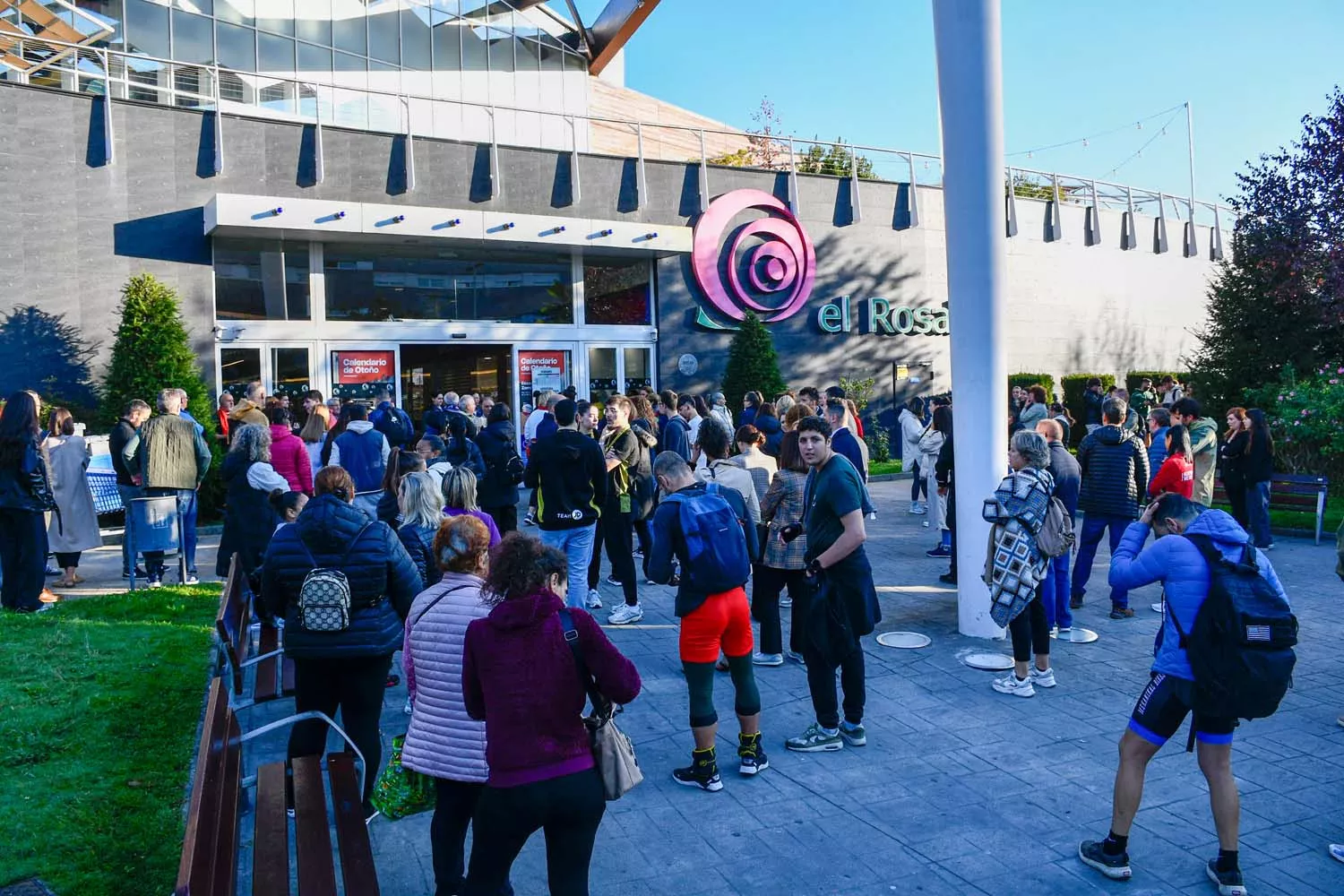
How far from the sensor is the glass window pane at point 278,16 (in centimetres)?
1812

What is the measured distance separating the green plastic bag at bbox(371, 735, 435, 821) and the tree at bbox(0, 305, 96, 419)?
1306cm

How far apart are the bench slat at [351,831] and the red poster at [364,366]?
1387 centimetres

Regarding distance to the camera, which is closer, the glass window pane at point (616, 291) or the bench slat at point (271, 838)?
the bench slat at point (271, 838)

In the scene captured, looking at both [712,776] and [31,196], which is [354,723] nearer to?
[712,776]

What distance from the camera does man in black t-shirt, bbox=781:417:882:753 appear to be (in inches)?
213

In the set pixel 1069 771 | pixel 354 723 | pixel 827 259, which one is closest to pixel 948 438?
pixel 1069 771

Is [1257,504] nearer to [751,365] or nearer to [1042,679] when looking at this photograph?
[1042,679]

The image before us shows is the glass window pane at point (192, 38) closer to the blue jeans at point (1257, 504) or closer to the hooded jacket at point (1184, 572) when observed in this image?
the blue jeans at point (1257, 504)

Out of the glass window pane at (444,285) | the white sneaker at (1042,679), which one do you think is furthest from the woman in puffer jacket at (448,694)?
the glass window pane at (444,285)

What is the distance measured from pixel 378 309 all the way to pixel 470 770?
1526 centimetres

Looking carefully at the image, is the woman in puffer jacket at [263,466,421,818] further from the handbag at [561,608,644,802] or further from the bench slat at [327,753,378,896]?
the handbag at [561,608,644,802]

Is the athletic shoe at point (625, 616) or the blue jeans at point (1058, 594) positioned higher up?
the blue jeans at point (1058, 594)

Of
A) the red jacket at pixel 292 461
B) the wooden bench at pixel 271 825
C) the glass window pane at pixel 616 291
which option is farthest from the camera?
the glass window pane at pixel 616 291

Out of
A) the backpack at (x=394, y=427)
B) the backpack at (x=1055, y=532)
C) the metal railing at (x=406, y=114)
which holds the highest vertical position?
the metal railing at (x=406, y=114)
